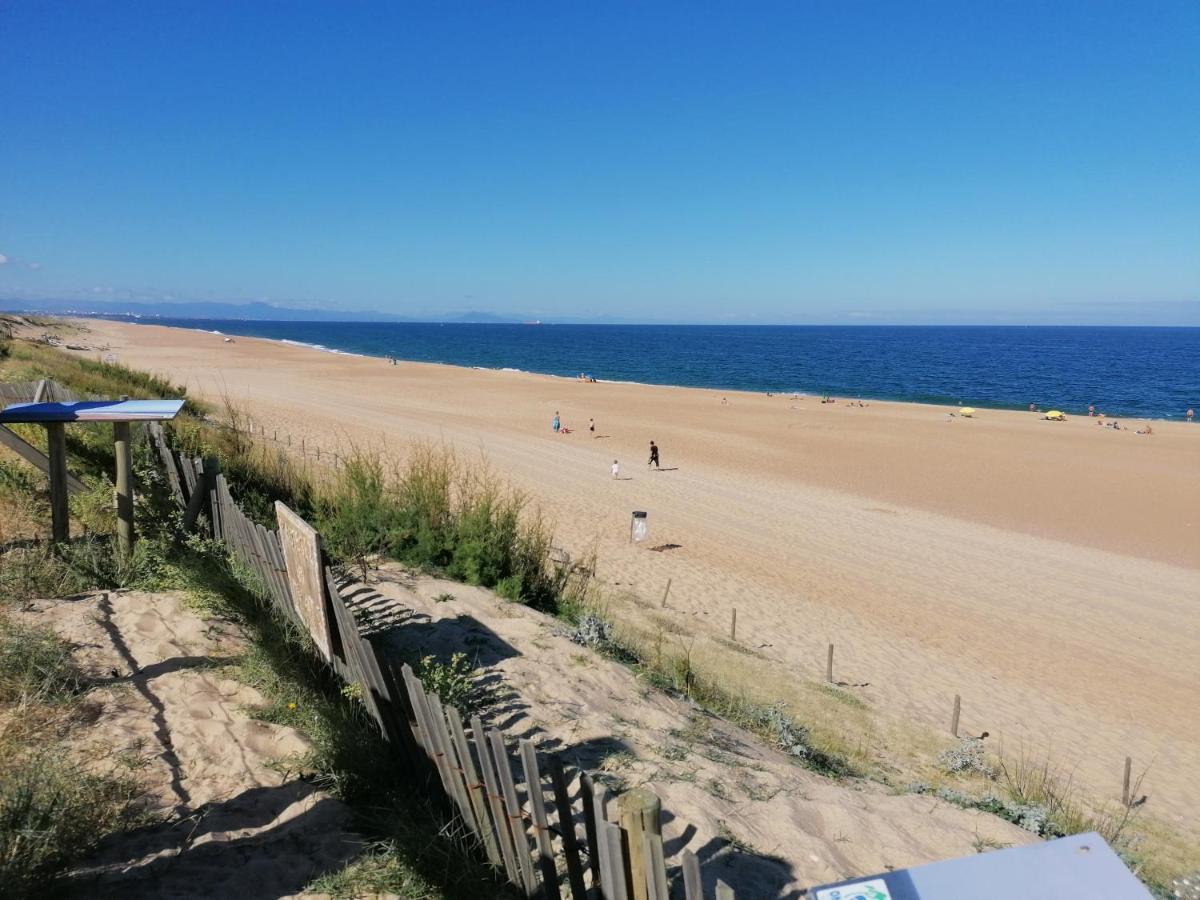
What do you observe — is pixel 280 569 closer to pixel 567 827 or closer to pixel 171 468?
pixel 567 827

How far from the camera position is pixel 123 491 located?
246 inches

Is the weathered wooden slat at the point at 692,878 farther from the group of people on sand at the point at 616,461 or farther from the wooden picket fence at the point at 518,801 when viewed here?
the group of people on sand at the point at 616,461

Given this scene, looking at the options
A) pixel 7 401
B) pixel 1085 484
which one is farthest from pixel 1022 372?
pixel 7 401

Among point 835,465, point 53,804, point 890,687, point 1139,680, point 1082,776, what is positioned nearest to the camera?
point 53,804

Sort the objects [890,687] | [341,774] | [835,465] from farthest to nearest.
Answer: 1. [835,465]
2. [890,687]
3. [341,774]

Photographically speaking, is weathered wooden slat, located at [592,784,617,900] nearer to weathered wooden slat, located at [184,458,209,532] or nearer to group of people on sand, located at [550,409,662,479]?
weathered wooden slat, located at [184,458,209,532]

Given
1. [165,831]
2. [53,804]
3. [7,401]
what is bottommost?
[165,831]

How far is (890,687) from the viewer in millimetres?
9422

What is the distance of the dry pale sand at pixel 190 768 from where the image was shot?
3117 millimetres

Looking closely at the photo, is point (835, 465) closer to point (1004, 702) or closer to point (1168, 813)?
point (1004, 702)

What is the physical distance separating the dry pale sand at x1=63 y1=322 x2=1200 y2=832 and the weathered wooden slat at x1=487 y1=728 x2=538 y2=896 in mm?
6267

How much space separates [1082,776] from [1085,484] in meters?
21.1

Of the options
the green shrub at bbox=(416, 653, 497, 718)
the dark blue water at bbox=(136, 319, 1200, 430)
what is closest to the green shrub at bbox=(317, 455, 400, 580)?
the green shrub at bbox=(416, 653, 497, 718)

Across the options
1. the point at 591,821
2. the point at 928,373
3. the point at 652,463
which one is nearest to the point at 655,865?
the point at 591,821
